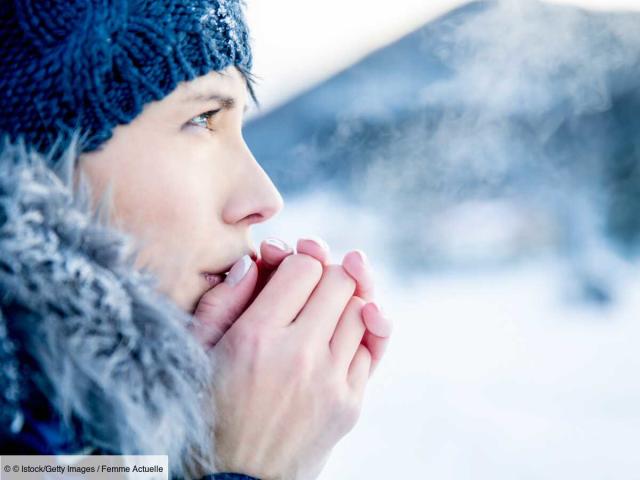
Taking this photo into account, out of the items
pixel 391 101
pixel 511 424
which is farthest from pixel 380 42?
pixel 511 424

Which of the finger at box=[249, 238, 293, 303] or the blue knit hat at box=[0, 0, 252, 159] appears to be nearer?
the blue knit hat at box=[0, 0, 252, 159]

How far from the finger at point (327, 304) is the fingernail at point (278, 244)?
60 millimetres

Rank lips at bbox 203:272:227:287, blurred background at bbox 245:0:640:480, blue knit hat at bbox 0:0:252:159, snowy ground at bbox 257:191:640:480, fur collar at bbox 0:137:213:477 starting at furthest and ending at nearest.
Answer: blurred background at bbox 245:0:640:480 → snowy ground at bbox 257:191:640:480 → lips at bbox 203:272:227:287 → blue knit hat at bbox 0:0:252:159 → fur collar at bbox 0:137:213:477

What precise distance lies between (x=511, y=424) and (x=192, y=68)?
4.34 ft

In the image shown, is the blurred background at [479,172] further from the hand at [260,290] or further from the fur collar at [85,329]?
the fur collar at [85,329]

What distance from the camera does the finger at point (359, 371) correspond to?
31.4 inches

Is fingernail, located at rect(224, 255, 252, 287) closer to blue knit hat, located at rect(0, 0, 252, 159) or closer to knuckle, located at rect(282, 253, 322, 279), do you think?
knuckle, located at rect(282, 253, 322, 279)

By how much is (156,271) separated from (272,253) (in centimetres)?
18

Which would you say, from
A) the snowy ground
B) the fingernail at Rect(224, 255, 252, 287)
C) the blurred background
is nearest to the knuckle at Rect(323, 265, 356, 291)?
the fingernail at Rect(224, 255, 252, 287)

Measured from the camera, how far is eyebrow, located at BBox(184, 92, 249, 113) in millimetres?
754

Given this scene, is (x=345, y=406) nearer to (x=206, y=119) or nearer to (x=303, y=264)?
(x=303, y=264)

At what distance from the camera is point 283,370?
28.6 inches

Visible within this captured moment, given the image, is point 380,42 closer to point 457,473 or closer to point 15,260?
point 457,473

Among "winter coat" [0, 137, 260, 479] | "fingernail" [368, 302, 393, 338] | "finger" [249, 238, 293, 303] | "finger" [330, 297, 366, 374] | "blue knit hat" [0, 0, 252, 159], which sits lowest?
"fingernail" [368, 302, 393, 338]
